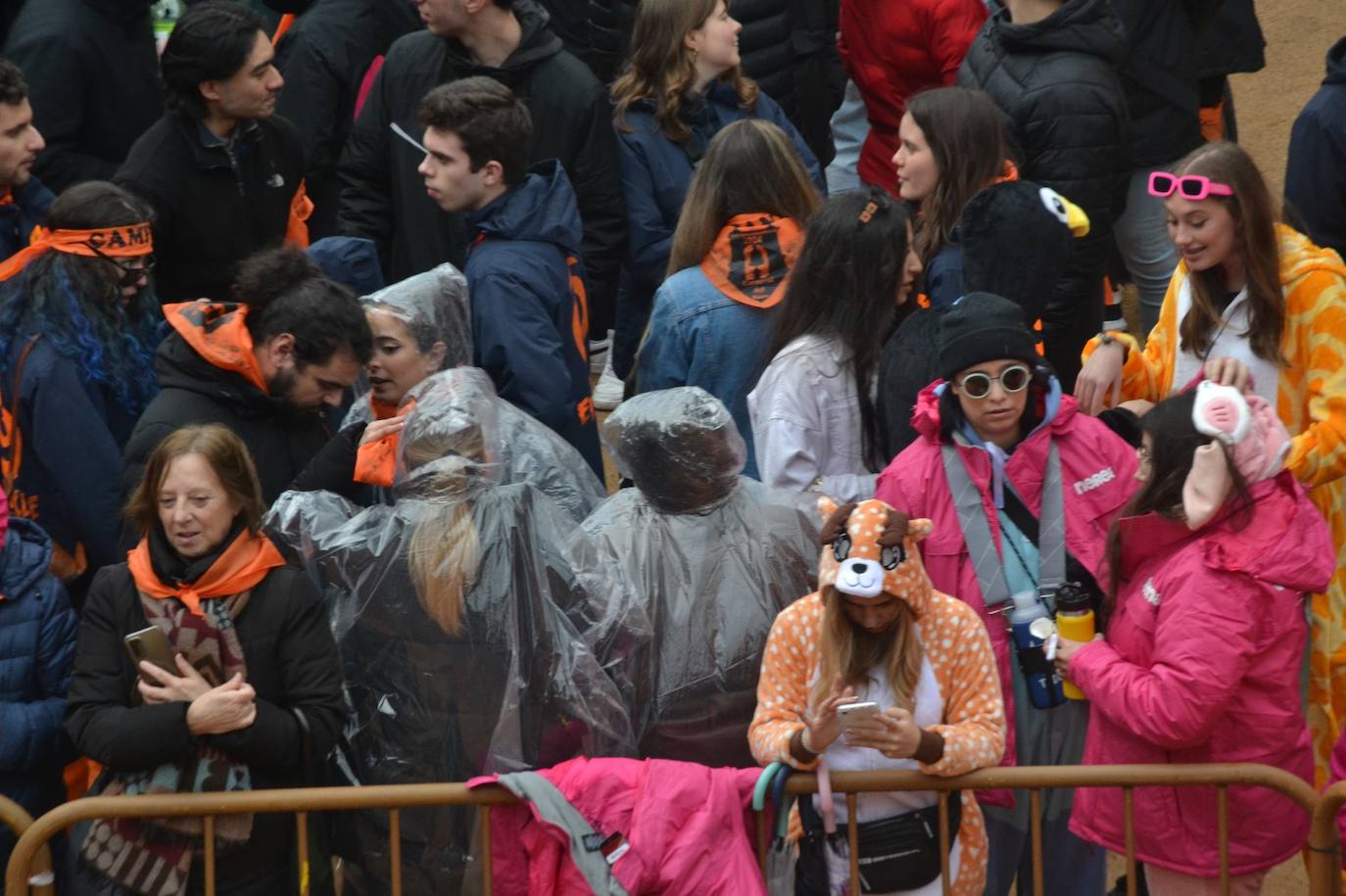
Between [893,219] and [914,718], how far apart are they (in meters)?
1.42

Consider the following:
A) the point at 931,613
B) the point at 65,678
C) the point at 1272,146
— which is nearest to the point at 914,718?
the point at 931,613

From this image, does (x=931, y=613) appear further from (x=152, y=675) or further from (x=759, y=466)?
(x=152, y=675)

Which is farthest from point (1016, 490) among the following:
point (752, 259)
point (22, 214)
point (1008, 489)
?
point (22, 214)

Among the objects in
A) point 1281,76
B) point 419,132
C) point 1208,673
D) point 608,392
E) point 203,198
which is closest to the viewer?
point 1208,673

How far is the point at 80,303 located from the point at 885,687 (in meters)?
2.42

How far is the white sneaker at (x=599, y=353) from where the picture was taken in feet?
26.7

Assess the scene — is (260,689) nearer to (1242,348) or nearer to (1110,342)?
(1110,342)

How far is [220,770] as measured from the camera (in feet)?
13.5

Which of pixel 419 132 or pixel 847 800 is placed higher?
pixel 419 132

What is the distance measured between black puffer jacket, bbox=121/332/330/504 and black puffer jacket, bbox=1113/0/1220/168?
352 centimetres

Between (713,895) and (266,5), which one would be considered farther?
(266,5)

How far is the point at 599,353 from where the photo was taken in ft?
27.0

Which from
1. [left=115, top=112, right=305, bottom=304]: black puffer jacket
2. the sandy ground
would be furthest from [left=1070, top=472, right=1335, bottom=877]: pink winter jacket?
the sandy ground

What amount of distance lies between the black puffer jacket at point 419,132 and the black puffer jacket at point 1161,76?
1.96 meters
